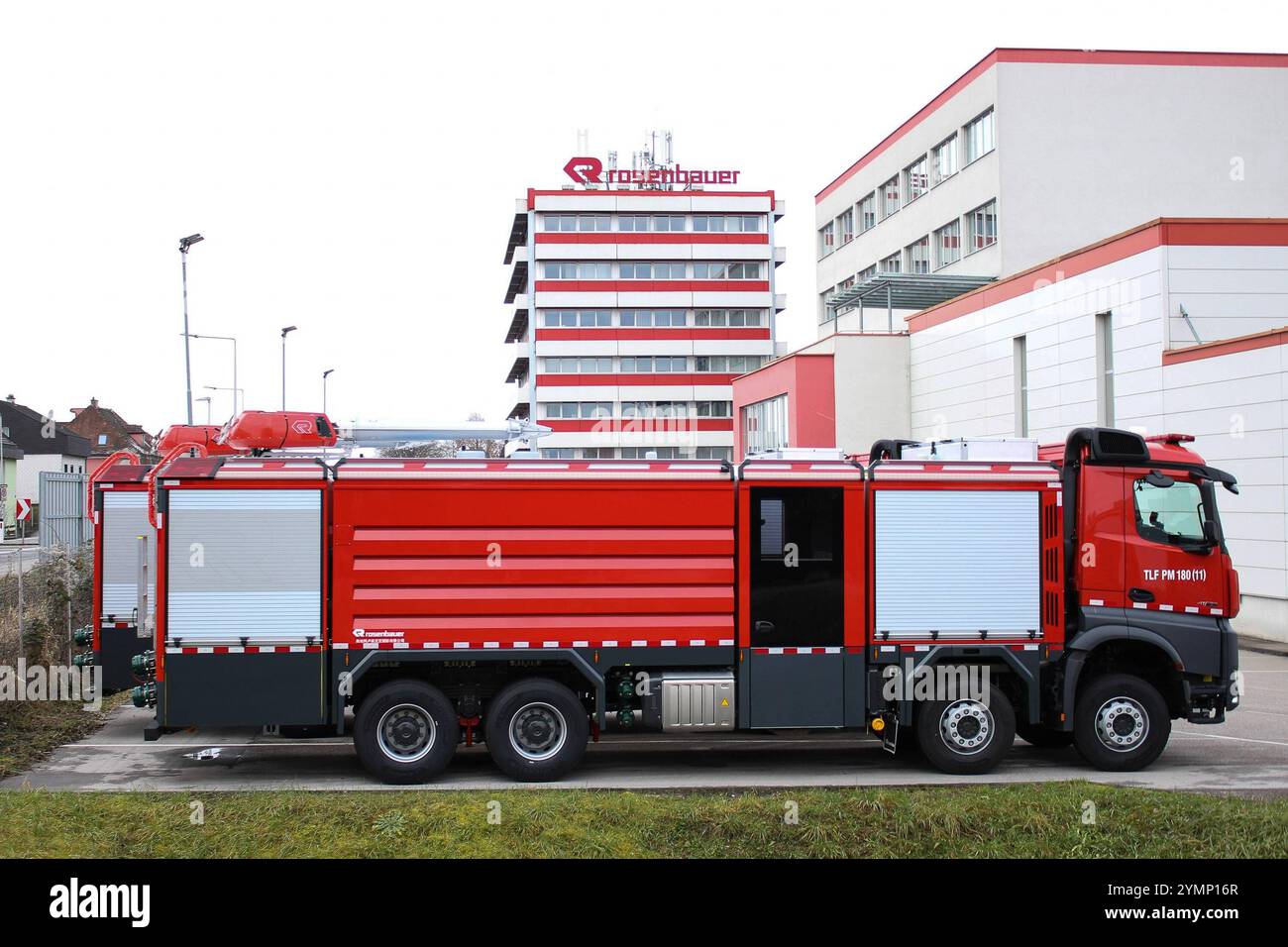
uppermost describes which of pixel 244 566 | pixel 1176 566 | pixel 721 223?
pixel 721 223

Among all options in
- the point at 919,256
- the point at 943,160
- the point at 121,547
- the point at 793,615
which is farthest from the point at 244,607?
the point at 919,256

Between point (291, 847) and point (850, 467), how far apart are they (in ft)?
18.7

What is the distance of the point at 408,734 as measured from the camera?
998 cm

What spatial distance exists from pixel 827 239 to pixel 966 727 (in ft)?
158

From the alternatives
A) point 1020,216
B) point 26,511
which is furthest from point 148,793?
point 1020,216

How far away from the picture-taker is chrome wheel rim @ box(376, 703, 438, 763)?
392 inches

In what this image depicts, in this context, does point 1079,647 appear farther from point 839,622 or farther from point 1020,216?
point 1020,216

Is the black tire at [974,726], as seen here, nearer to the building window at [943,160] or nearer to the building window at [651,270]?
the building window at [943,160]

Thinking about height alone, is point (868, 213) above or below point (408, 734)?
above

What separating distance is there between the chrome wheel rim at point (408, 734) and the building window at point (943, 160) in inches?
1440

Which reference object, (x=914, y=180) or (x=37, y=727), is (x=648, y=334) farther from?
(x=37, y=727)

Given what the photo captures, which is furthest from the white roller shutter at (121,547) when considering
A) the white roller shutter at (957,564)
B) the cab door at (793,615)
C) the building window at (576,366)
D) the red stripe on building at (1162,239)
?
the building window at (576,366)

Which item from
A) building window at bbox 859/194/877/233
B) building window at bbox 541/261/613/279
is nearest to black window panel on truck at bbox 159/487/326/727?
building window at bbox 859/194/877/233

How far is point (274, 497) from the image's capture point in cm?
988
